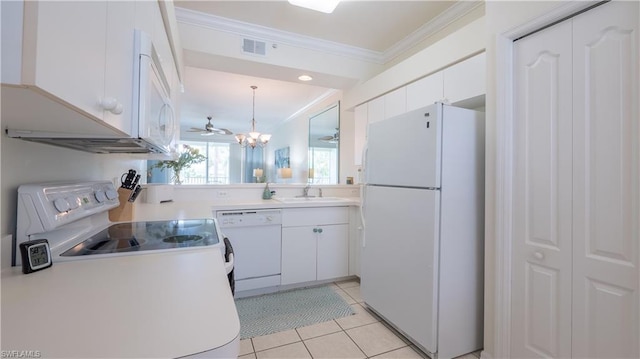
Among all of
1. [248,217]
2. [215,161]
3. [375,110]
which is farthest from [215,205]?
[215,161]

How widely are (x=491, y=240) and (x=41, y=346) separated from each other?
74.7 inches

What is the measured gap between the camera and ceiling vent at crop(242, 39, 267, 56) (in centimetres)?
269

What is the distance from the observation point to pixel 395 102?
2676 mm

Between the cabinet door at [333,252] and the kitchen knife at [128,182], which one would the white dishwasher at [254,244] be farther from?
the kitchen knife at [128,182]

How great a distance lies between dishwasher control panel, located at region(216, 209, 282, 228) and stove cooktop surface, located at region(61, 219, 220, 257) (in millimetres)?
812

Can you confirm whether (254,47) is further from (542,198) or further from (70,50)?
(542,198)

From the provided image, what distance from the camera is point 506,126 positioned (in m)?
1.54

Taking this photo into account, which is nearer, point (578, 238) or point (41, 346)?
point (41, 346)

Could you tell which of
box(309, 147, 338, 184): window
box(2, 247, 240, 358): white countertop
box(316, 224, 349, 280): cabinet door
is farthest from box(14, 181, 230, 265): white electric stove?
box(309, 147, 338, 184): window

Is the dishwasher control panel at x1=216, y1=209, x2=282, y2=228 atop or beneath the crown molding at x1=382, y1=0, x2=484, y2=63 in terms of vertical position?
beneath

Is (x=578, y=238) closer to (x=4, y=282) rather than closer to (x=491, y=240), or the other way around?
(x=491, y=240)

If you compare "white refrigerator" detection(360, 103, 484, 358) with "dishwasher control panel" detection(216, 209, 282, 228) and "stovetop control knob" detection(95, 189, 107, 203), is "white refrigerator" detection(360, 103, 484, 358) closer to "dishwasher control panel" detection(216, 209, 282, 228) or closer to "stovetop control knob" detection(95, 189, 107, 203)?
"dishwasher control panel" detection(216, 209, 282, 228)

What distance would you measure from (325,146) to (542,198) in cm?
318

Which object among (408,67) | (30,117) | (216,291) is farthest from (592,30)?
(30,117)
